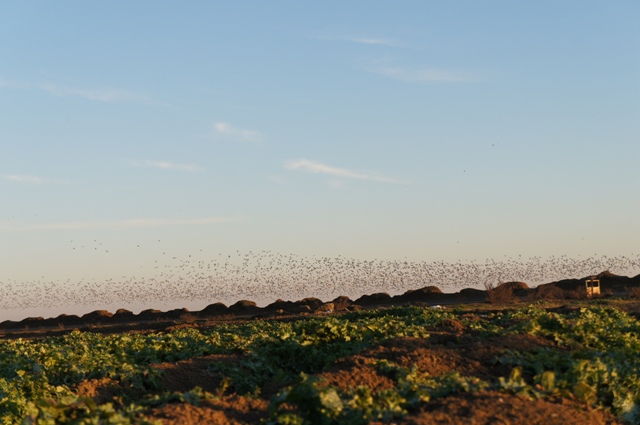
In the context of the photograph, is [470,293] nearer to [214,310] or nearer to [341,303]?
[341,303]

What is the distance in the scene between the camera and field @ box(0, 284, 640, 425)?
8203mm

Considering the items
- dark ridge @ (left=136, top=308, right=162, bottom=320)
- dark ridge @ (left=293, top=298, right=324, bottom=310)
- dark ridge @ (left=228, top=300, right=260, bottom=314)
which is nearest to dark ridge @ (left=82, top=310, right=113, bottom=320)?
dark ridge @ (left=136, top=308, right=162, bottom=320)

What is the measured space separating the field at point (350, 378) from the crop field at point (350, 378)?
0.02 m

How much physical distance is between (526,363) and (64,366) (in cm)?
927

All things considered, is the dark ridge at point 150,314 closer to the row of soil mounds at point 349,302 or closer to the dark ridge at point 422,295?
the row of soil mounds at point 349,302

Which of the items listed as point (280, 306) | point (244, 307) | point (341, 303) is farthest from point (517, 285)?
point (244, 307)

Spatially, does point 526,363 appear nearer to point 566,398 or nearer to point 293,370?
point 566,398

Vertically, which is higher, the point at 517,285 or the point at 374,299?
the point at 517,285

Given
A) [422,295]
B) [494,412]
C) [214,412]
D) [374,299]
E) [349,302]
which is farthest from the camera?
[374,299]

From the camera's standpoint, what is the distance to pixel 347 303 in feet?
181

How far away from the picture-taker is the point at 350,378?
10383 millimetres

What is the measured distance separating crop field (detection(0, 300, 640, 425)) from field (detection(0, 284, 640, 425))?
0.9 inches

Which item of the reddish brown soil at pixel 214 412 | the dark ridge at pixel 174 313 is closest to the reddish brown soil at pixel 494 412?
the reddish brown soil at pixel 214 412

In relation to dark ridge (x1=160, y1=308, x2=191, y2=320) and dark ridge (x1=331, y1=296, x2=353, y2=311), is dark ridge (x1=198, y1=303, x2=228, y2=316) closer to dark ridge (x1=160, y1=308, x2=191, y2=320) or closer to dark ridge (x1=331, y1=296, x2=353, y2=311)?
dark ridge (x1=160, y1=308, x2=191, y2=320)
